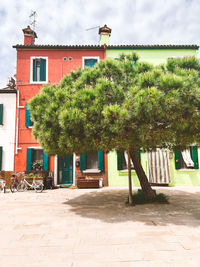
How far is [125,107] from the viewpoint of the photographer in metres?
4.18

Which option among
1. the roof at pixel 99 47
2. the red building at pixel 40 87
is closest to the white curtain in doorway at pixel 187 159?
the red building at pixel 40 87

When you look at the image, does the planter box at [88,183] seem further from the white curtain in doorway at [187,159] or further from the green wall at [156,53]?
the green wall at [156,53]

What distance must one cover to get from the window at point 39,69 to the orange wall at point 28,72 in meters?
0.23

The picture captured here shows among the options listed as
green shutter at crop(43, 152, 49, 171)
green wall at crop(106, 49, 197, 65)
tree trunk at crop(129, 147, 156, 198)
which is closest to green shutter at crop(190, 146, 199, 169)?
tree trunk at crop(129, 147, 156, 198)

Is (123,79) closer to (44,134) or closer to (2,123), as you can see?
(44,134)

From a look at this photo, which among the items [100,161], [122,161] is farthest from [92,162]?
[122,161]

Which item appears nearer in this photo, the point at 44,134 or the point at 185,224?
the point at 185,224

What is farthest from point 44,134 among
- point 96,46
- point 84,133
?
point 96,46

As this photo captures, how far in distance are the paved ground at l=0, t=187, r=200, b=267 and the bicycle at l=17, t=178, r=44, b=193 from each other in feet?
11.7

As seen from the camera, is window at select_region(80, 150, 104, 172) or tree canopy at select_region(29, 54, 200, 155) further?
window at select_region(80, 150, 104, 172)

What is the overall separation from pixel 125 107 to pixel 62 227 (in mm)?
3004

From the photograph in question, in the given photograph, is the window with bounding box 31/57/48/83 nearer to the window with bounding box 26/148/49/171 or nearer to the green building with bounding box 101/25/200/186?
the window with bounding box 26/148/49/171

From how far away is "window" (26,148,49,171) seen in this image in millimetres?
10617

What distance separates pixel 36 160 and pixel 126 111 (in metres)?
8.50
